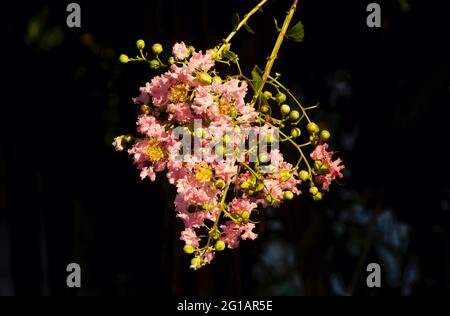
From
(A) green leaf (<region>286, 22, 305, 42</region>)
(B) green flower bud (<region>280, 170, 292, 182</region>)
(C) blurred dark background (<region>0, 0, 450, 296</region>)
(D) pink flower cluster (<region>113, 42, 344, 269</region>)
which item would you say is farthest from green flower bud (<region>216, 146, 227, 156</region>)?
(C) blurred dark background (<region>0, 0, 450, 296</region>)

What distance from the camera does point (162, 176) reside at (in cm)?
234

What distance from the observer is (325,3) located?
2578mm

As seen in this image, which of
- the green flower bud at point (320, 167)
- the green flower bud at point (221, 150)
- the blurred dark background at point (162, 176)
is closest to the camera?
the green flower bud at point (221, 150)

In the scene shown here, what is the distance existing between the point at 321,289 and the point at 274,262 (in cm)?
134

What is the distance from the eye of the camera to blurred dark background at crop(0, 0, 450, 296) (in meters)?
2.38

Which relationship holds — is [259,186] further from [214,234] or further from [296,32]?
[296,32]

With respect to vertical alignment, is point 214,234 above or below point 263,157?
below

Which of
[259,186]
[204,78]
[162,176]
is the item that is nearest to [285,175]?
[259,186]

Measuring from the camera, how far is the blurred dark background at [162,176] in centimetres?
238

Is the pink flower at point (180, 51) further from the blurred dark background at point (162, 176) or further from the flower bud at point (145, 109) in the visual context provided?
the blurred dark background at point (162, 176)

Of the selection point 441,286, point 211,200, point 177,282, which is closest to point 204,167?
point 211,200

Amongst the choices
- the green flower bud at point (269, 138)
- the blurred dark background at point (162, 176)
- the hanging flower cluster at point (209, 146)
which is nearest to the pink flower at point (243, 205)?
the hanging flower cluster at point (209, 146)

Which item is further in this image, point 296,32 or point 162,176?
point 162,176

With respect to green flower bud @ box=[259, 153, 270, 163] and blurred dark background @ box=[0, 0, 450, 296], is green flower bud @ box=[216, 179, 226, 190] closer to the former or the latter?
green flower bud @ box=[259, 153, 270, 163]
